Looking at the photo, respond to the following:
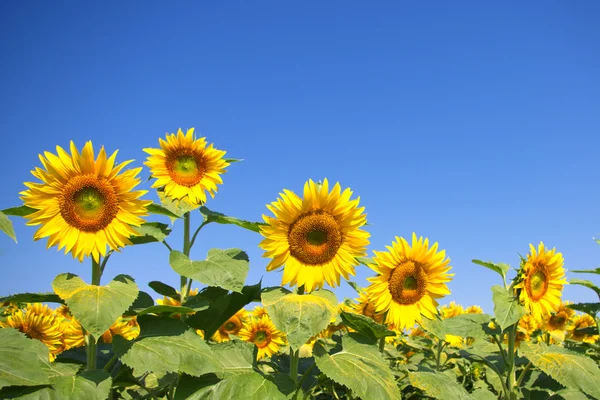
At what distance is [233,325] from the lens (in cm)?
678

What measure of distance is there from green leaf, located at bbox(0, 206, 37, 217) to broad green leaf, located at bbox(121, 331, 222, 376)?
1196 mm

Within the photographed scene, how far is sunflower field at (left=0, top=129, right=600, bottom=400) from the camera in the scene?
3.42 meters

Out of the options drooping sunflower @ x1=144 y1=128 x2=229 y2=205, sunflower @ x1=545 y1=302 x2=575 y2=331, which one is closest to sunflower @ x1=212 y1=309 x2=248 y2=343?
drooping sunflower @ x1=144 y1=128 x2=229 y2=205

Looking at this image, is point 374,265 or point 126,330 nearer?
point 374,265

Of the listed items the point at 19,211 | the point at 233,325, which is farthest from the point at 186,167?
the point at 233,325

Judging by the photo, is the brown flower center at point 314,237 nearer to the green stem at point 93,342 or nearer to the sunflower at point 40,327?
the green stem at point 93,342

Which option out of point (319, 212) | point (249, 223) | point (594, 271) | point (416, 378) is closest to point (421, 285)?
point (416, 378)

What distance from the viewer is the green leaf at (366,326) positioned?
4.01m

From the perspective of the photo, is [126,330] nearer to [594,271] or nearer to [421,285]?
[421,285]

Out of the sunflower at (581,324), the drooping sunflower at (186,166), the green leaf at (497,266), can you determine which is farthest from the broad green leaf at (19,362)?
the sunflower at (581,324)

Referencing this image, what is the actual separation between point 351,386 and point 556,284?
2.65 meters

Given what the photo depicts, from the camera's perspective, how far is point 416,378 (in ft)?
13.8

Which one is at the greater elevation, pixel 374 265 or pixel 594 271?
pixel 594 271

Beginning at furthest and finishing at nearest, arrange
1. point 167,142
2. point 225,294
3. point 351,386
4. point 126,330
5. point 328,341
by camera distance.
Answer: point 328,341
point 126,330
point 167,142
point 225,294
point 351,386
